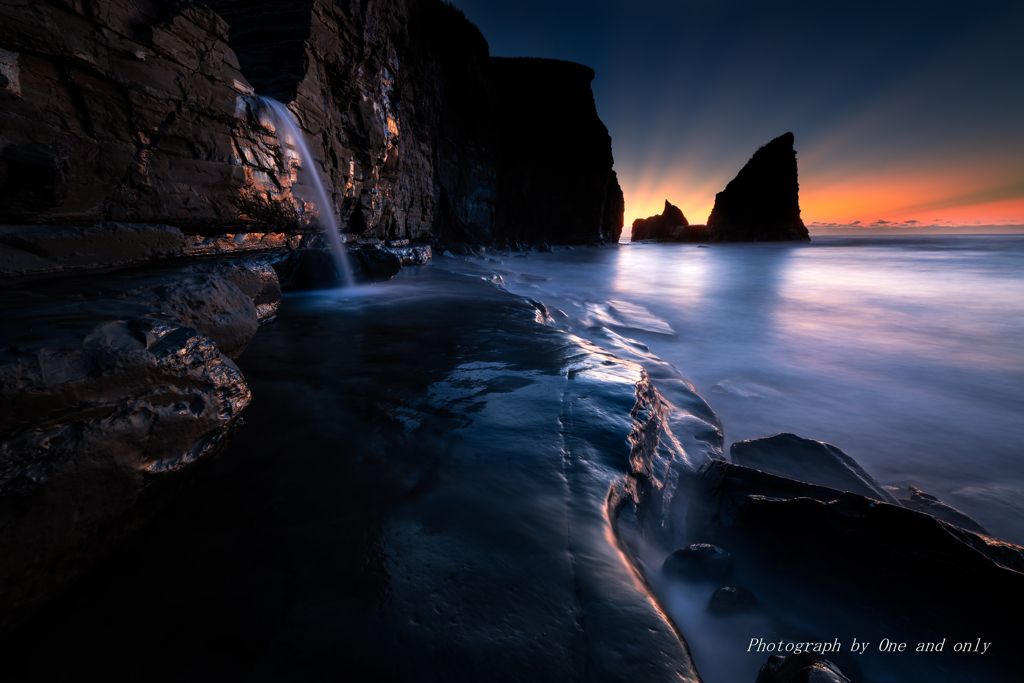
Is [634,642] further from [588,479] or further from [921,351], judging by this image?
[921,351]

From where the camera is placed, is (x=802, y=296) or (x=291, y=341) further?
(x=802, y=296)

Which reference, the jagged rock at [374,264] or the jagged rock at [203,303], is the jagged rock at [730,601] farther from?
the jagged rock at [374,264]

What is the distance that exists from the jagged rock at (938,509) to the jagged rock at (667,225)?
68.7m

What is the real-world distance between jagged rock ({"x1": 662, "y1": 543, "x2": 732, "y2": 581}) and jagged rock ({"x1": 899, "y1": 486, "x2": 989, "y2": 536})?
1.15m

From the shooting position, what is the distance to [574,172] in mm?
30016

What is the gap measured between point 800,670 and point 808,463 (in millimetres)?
1348

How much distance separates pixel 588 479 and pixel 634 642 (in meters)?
0.52

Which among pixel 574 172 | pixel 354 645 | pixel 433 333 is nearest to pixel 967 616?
pixel 354 645

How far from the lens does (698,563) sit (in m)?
1.20

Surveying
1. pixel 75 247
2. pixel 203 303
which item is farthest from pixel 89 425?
pixel 75 247

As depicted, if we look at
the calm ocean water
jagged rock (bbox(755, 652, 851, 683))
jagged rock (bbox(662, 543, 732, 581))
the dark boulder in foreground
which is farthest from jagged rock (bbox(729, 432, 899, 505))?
jagged rock (bbox(755, 652, 851, 683))

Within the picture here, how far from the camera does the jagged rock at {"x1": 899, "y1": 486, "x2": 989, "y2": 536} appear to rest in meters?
1.60

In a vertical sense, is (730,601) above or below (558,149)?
below

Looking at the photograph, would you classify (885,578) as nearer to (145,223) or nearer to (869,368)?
(869,368)
